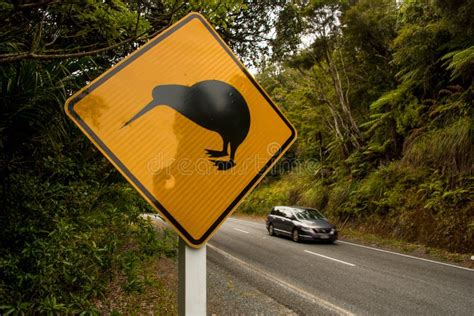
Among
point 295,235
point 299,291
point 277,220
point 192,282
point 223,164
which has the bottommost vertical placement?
point 295,235

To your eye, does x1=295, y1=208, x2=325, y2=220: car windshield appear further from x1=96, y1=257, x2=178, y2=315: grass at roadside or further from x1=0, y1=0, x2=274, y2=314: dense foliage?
x1=0, y1=0, x2=274, y2=314: dense foliage

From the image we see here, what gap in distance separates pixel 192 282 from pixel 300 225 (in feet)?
38.6

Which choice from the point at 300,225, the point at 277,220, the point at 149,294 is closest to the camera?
the point at 149,294

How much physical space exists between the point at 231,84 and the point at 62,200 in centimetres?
254

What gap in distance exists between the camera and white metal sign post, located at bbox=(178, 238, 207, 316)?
44.4 inches

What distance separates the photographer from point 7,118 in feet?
8.45

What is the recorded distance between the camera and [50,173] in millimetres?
3189

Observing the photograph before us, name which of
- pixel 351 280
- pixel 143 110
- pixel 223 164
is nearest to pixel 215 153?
pixel 223 164

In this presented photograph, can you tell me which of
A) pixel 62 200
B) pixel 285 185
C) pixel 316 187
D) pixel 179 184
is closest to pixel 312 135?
pixel 316 187

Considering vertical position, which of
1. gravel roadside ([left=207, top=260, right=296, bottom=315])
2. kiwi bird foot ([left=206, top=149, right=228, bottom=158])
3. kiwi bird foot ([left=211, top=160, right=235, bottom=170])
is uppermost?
kiwi bird foot ([left=206, top=149, right=228, bottom=158])

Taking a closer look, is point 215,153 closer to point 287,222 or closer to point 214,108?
point 214,108

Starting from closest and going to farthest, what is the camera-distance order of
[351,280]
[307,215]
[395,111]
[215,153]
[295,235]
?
[215,153] → [351,280] → [295,235] → [307,215] → [395,111]

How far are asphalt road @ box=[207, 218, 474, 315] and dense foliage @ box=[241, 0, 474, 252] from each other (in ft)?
8.48

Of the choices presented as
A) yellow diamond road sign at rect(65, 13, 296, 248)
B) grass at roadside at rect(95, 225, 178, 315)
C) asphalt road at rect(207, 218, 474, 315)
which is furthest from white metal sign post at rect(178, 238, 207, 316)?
asphalt road at rect(207, 218, 474, 315)
